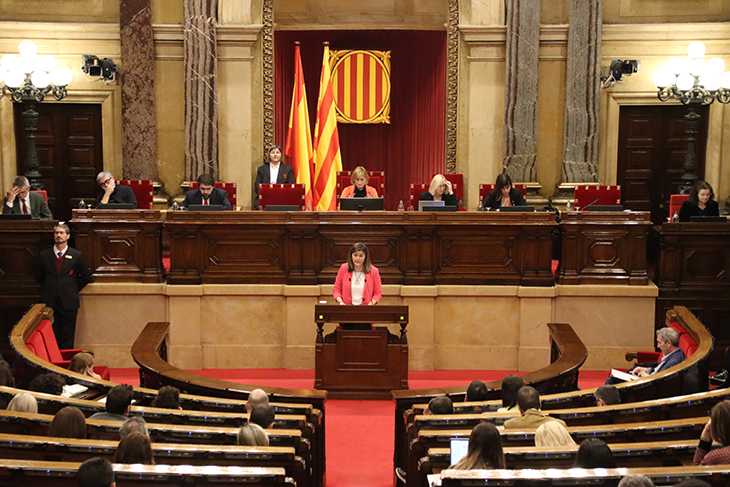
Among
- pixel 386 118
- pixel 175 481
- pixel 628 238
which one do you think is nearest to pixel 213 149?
pixel 386 118

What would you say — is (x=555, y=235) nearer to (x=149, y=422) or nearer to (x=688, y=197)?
(x=688, y=197)

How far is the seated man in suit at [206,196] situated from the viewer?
29.0ft

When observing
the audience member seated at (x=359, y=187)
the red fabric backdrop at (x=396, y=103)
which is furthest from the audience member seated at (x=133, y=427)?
the red fabric backdrop at (x=396, y=103)

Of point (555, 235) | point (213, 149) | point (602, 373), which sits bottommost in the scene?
point (602, 373)

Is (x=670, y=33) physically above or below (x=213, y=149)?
above

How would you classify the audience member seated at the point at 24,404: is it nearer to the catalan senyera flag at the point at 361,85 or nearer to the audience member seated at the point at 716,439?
the audience member seated at the point at 716,439

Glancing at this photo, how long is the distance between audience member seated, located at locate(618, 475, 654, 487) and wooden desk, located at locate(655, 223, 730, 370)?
5538mm

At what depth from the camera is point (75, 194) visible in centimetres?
1164

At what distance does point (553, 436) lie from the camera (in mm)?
4070

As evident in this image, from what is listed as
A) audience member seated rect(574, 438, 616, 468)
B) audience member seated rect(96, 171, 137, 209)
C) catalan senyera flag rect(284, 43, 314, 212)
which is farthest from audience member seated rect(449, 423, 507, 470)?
catalan senyera flag rect(284, 43, 314, 212)

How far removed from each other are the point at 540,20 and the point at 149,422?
8.13 m

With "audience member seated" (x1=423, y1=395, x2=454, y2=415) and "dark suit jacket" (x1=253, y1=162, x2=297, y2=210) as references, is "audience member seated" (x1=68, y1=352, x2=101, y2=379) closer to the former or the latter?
"audience member seated" (x1=423, y1=395, x2=454, y2=415)

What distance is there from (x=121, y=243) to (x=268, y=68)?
388 cm

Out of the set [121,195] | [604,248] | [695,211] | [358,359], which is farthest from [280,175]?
[695,211]
